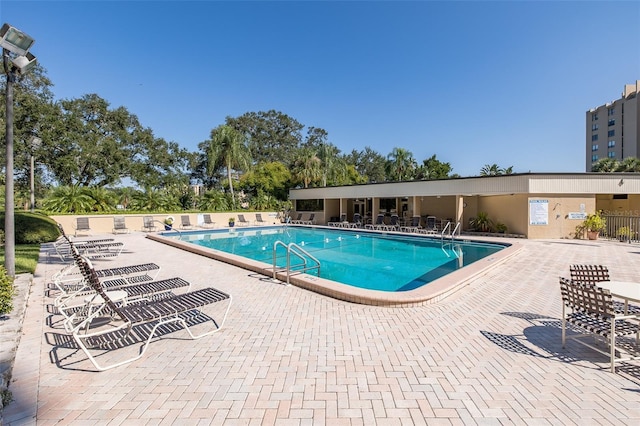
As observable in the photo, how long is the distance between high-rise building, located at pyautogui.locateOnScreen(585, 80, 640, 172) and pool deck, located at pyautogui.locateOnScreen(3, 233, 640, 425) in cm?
6697

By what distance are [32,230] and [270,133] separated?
3679cm

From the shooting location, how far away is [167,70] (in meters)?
21.9

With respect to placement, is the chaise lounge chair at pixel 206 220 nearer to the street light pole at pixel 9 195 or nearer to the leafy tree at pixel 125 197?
the leafy tree at pixel 125 197

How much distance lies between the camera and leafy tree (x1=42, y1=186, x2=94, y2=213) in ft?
61.6

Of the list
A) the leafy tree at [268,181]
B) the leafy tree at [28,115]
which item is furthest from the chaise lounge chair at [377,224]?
the leafy tree at [28,115]

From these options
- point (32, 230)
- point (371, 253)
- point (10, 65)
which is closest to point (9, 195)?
point (10, 65)

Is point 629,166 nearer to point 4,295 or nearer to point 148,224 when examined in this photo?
point 148,224

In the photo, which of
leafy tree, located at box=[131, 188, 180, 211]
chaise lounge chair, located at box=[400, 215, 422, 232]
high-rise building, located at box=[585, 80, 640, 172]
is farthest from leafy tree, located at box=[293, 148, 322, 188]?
high-rise building, located at box=[585, 80, 640, 172]

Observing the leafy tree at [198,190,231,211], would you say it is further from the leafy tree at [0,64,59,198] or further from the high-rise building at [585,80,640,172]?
the high-rise building at [585,80,640,172]

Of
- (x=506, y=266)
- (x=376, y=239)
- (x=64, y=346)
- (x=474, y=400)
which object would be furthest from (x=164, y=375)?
(x=376, y=239)

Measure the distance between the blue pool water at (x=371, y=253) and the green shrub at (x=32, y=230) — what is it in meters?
6.22

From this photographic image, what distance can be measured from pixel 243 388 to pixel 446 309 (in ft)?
12.1

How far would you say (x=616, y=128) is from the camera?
176 feet

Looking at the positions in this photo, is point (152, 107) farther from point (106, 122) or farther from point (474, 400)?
point (474, 400)
